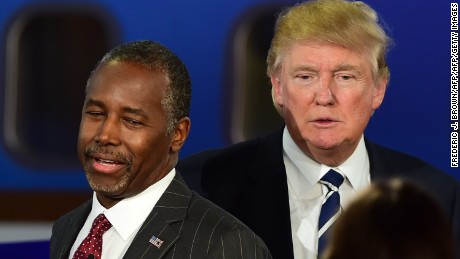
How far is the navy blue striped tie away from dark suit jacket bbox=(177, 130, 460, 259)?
8cm

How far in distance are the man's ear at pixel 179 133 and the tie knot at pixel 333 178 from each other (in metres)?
0.51

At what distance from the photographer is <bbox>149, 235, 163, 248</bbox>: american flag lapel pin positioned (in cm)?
190

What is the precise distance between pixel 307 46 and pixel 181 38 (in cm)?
55

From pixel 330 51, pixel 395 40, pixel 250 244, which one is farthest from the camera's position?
pixel 395 40

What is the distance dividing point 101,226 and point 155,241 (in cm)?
14

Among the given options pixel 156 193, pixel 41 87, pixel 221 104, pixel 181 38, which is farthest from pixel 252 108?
pixel 156 193

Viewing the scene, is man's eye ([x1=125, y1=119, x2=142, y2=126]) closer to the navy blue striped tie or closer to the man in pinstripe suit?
the man in pinstripe suit

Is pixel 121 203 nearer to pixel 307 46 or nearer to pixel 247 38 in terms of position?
pixel 307 46

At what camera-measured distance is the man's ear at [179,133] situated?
2016 mm

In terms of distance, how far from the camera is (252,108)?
279cm

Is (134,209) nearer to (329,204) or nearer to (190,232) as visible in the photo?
(190,232)

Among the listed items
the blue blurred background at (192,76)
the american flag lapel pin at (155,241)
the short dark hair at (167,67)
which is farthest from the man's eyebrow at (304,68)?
the american flag lapel pin at (155,241)

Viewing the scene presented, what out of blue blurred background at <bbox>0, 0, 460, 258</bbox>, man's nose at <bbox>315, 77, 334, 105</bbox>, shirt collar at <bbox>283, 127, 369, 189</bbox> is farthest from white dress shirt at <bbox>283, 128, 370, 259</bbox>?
blue blurred background at <bbox>0, 0, 460, 258</bbox>

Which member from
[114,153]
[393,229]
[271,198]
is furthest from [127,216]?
[393,229]
